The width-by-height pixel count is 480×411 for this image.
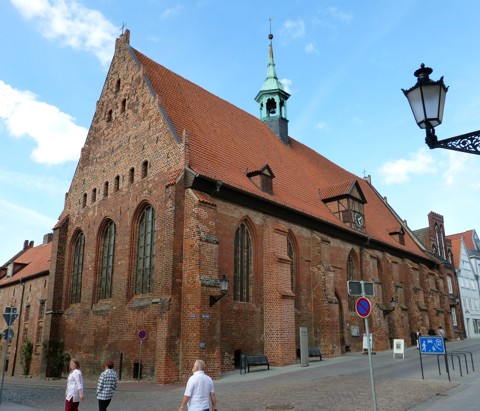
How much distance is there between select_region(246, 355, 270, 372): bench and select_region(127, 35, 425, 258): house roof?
7000mm

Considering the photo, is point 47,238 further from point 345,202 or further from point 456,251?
point 456,251

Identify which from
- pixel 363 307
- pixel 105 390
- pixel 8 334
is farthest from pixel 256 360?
pixel 363 307

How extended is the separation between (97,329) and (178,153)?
9013 mm

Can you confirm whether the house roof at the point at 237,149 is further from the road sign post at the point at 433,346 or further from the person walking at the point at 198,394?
the person walking at the point at 198,394

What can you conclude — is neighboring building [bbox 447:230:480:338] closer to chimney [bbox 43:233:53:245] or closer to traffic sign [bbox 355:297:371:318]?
chimney [bbox 43:233:53:245]

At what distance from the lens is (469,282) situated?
166 ft

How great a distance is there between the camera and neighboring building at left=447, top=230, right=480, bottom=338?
154ft

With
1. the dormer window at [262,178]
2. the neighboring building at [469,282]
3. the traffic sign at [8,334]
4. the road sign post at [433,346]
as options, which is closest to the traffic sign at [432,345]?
the road sign post at [433,346]

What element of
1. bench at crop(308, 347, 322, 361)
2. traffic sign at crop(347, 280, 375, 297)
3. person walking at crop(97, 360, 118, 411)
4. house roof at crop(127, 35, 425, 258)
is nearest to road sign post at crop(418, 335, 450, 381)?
bench at crop(308, 347, 322, 361)

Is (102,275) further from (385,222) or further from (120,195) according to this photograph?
(385,222)

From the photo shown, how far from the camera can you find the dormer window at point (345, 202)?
91.2 feet

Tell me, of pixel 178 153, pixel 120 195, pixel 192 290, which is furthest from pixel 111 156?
pixel 192 290

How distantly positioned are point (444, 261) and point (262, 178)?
1014 inches

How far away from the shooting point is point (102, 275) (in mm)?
22875
